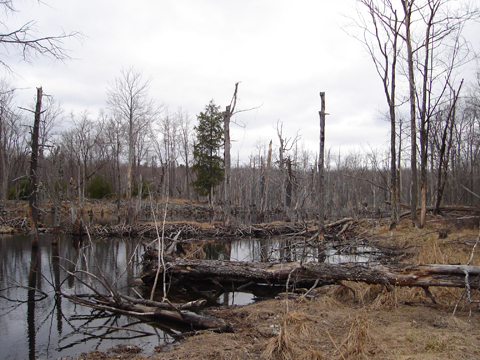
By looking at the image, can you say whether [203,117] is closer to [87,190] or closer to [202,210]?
[202,210]

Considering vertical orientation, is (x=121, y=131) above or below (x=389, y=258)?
above

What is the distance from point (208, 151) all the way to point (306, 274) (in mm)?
28317

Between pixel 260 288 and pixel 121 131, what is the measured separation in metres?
26.3

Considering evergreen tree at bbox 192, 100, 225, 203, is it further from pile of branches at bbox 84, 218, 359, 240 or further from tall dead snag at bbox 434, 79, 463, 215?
tall dead snag at bbox 434, 79, 463, 215

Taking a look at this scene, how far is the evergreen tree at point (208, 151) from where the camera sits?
3409cm

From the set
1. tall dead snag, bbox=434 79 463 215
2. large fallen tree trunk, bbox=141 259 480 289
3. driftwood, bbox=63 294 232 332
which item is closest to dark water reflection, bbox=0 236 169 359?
driftwood, bbox=63 294 232 332

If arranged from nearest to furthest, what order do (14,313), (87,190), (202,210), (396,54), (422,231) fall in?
(14,313)
(422,231)
(396,54)
(202,210)
(87,190)

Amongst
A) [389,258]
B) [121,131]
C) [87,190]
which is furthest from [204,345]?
[87,190]

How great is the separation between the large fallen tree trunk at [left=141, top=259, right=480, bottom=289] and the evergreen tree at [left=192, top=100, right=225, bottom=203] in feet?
85.0

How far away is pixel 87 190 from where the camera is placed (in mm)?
36625

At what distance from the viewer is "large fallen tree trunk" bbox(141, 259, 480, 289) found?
554 centimetres

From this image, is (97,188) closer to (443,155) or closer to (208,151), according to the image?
(208,151)

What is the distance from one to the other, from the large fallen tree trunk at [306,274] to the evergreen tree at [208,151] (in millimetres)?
25900

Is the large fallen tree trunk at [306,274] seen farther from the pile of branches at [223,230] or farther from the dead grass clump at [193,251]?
the pile of branches at [223,230]
